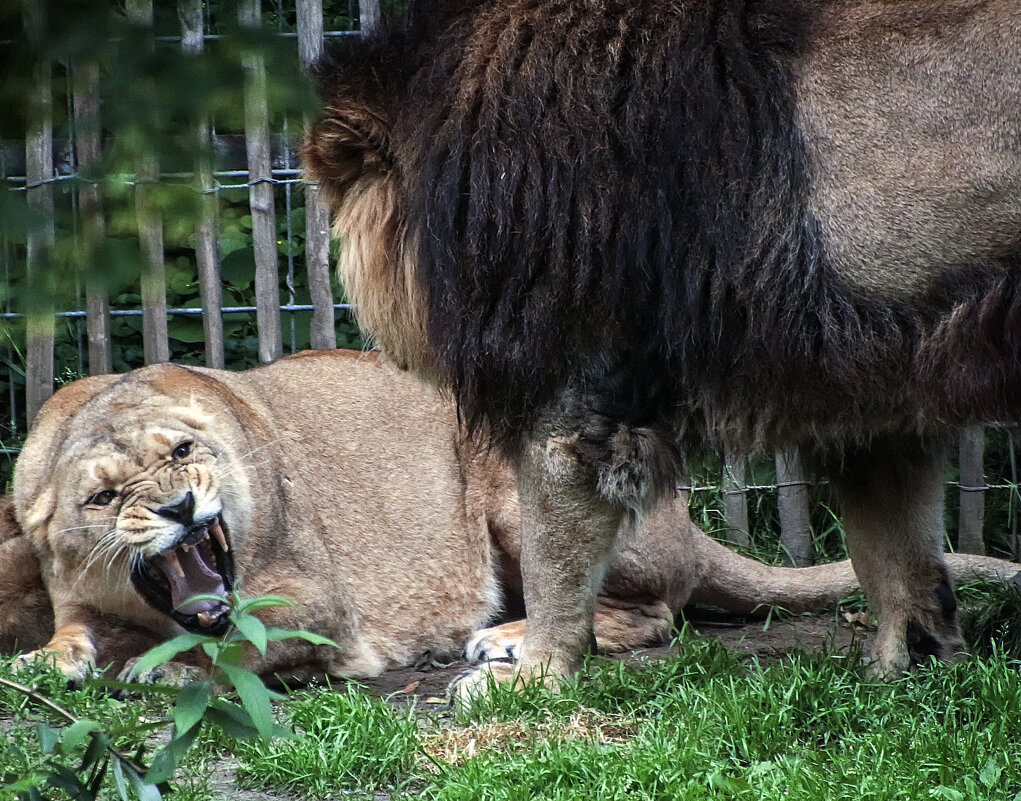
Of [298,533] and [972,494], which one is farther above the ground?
[298,533]

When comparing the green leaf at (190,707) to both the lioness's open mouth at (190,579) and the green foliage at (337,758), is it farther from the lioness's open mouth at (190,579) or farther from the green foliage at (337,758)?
the lioness's open mouth at (190,579)

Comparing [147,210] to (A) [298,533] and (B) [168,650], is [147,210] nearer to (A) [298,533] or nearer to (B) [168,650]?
(B) [168,650]

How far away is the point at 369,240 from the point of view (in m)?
4.14

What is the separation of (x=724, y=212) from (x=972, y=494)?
314cm

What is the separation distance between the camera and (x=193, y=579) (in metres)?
4.45

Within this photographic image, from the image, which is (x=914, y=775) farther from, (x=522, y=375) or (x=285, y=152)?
(x=285, y=152)

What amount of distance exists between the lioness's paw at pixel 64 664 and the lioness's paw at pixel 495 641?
1413mm

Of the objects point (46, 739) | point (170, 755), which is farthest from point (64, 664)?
point (170, 755)

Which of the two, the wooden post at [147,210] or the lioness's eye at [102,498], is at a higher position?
the wooden post at [147,210]

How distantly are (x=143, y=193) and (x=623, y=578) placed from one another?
13.0 ft

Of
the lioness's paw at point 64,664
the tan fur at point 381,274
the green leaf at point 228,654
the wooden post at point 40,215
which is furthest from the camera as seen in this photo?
the lioness's paw at point 64,664

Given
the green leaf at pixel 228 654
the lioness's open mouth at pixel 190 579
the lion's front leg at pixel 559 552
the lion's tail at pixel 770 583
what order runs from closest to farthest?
the green leaf at pixel 228 654 → the lion's front leg at pixel 559 552 → the lioness's open mouth at pixel 190 579 → the lion's tail at pixel 770 583

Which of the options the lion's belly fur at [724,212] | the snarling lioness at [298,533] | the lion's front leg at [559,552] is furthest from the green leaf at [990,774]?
the snarling lioness at [298,533]

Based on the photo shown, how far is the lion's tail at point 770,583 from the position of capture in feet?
17.4
